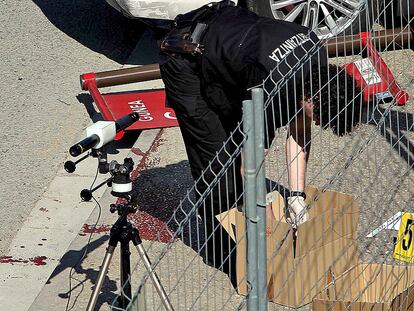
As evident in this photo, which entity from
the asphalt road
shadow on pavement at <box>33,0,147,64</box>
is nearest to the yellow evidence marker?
the asphalt road

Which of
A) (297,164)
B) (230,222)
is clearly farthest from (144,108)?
(297,164)

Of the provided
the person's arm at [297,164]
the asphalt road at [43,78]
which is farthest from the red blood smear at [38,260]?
the person's arm at [297,164]

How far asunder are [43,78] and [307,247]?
395cm

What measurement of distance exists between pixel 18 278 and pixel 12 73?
310 centimetres

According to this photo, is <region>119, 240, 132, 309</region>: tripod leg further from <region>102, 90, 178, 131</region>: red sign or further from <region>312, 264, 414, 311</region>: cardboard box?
<region>102, 90, 178, 131</region>: red sign

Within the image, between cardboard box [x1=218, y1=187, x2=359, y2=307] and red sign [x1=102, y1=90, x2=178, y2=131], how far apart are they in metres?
2.10

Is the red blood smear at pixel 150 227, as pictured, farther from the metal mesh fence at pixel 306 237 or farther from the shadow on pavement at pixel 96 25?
the shadow on pavement at pixel 96 25

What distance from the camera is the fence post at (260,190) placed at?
3.59 metres

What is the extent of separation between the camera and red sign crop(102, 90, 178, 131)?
A: 7.39 m

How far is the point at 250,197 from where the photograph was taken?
144 inches

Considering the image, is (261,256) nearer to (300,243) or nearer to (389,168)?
(300,243)

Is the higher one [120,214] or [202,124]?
[202,124]

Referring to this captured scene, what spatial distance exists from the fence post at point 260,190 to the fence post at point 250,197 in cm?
2

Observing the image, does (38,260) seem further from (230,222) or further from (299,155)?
(299,155)
